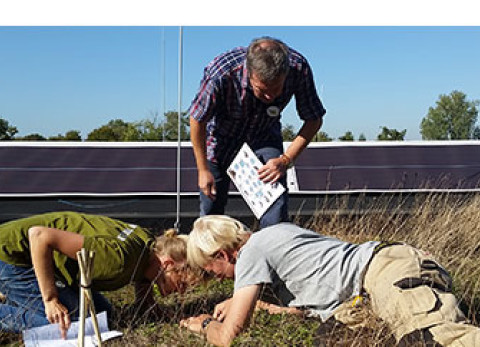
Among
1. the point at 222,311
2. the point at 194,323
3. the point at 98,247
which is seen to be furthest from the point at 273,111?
the point at 98,247

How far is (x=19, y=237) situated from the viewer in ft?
11.9

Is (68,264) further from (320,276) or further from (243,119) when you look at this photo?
(243,119)

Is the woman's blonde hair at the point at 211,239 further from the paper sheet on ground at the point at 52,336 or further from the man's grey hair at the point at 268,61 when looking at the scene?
the man's grey hair at the point at 268,61

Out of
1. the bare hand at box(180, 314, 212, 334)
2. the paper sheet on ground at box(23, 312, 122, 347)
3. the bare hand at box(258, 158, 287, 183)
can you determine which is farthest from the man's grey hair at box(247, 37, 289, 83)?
the paper sheet on ground at box(23, 312, 122, 347)

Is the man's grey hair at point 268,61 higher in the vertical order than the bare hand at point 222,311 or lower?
higher

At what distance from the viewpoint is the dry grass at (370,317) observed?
11.1ft

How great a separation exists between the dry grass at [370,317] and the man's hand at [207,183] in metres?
0.68

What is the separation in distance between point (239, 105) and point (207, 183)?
605 millimetres

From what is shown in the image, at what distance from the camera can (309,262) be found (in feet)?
11.1

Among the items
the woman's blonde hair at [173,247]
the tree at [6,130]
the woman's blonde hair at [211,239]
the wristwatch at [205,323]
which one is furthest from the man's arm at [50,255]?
the tree at [6,130]

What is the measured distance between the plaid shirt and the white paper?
0.18m

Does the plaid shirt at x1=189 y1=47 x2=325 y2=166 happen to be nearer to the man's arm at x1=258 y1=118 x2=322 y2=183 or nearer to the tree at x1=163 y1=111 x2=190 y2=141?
the man's arm at x1=258 y1=118 x2=322 y2=183
